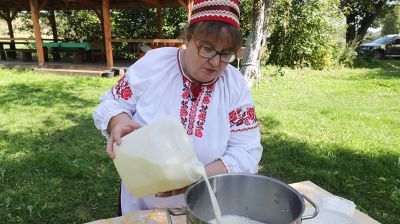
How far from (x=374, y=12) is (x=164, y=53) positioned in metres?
18.7

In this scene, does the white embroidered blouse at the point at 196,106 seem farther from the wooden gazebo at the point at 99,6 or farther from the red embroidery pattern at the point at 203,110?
the wooden gazebo at the point at 99,6

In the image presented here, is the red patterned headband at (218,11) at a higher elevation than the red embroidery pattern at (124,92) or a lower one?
higher

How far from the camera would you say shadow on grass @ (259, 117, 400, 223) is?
3.39 m

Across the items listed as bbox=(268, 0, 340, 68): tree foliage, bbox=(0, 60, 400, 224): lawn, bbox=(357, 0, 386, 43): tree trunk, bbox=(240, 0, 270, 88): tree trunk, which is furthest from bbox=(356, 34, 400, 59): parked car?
bbox=(240, 0, 270, 88): tree trunk

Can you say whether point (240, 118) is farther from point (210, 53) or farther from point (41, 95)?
point (41, 95)

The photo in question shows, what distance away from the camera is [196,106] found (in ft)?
4.96

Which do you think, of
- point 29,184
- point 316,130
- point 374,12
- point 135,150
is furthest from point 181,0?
point 374,12

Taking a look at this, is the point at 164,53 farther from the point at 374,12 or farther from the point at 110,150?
the point at 374,12

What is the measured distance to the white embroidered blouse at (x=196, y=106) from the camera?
1.50 m

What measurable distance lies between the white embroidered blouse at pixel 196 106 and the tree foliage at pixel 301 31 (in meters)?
10.4

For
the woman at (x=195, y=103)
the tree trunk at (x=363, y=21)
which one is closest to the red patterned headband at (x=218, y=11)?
the woman at (x=195, y=103)

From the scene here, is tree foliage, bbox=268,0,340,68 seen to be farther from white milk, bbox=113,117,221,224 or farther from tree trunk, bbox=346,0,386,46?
white milk, bbox=113,117,221,224

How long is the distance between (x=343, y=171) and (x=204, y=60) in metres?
3.09

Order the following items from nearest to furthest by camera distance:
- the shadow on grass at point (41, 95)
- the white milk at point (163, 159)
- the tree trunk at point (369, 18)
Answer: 1. the white milk at point (163, 159)
2. the shadow on grass at point (41, 95)
3. the tree trunk at point (369, 18)
